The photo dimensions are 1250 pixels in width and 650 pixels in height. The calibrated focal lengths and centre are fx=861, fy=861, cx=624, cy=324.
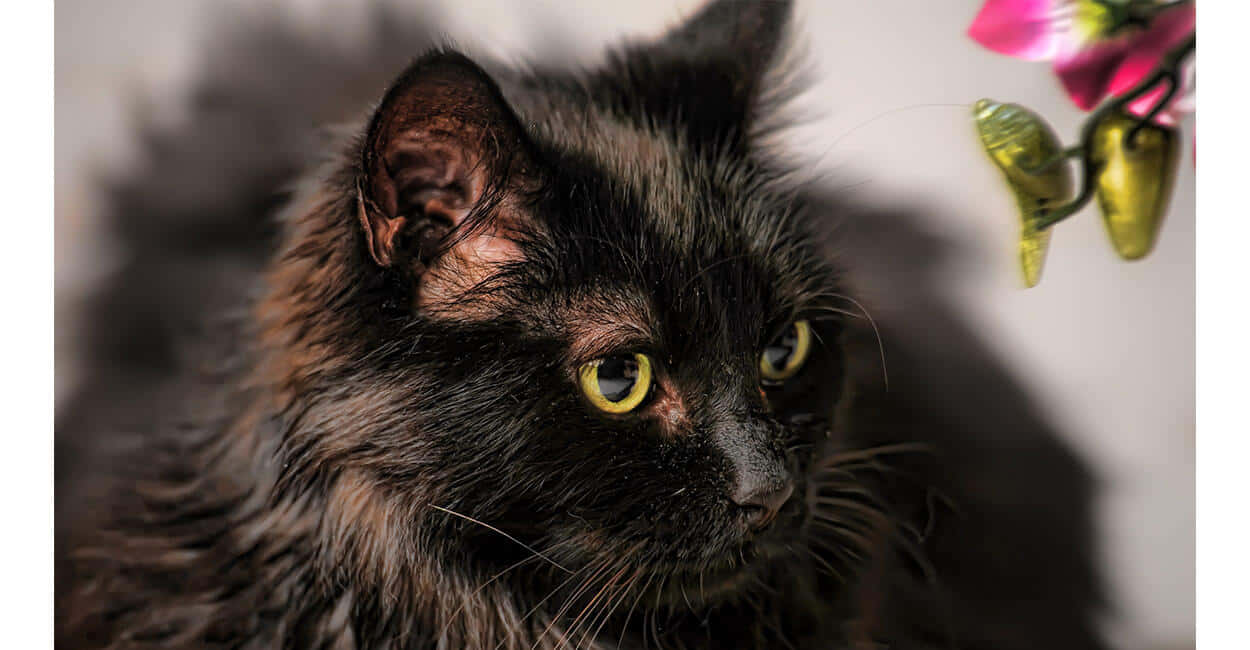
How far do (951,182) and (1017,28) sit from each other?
0.19 m

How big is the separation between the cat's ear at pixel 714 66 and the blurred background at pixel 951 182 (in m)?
0.03

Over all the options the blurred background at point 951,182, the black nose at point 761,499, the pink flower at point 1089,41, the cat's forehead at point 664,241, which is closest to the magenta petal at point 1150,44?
the pink flower at point 1089,41

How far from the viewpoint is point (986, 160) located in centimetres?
107

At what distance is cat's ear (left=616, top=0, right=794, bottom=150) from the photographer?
3.26 feet

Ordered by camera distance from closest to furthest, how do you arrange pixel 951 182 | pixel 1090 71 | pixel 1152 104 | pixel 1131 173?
pixel 1131 173 → pixel 1152 104 → pixel 1090 71 → pixel 951 182

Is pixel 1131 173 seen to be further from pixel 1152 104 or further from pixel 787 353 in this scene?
pixel 787 353

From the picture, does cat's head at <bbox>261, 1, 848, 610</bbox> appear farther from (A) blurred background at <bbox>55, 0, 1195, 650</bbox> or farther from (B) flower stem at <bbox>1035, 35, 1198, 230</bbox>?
(B) flower stem at <bbox>1035, 35, 1198, 230</bbox>

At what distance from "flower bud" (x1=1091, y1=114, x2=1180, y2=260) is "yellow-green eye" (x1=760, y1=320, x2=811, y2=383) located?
0.37 m

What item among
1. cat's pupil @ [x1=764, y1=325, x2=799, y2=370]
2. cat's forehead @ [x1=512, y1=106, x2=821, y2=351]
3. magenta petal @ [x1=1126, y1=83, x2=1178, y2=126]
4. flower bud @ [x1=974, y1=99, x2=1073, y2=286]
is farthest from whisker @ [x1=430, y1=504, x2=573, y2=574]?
magenta petal @ [x1=1126, y1=83, x2=1178, y2=126]

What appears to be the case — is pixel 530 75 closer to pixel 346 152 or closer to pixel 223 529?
pixel 346 152

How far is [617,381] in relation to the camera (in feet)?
2.93

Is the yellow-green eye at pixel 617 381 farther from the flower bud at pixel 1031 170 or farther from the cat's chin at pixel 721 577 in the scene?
the flower bud at pixel 1031 170

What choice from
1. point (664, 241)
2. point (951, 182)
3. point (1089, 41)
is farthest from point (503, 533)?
point (1089, 41)
